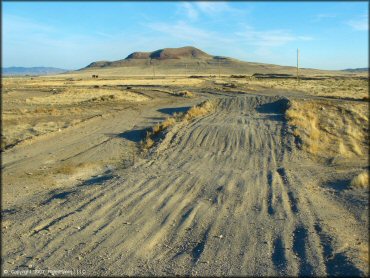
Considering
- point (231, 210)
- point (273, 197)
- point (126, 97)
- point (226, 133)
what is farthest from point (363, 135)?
point (126, 97)

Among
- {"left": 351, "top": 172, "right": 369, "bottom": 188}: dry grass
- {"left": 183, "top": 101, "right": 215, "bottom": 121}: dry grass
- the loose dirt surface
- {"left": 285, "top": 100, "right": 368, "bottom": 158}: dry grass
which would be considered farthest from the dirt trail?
{"left": 183, "top": 101, "right": 215, "bottom": 121}: dry grass

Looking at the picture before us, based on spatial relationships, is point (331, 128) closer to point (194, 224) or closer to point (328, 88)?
point (194, 224)

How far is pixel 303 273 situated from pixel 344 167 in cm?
917

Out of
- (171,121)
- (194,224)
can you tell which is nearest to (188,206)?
(194,224)

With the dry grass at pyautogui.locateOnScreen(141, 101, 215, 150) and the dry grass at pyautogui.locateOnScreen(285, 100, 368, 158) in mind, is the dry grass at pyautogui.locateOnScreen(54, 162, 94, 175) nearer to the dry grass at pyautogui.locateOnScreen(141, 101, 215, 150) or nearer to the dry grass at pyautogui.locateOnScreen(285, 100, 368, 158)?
the dry grass at pyautogui.locateOnScreen(141, 101, 215, 150)

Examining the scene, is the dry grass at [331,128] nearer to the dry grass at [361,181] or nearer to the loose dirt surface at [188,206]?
the loose dirt surface at [188,206]

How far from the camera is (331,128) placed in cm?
2341

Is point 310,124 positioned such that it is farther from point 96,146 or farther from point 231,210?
point 231,210

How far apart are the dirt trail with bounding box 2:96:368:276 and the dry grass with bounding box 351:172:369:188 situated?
1.14 meters

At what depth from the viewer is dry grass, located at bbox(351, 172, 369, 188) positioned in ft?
43.1

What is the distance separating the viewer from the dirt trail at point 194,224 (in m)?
7.97

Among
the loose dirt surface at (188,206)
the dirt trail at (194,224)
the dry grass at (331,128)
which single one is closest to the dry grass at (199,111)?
the loose dirt surface at (188,206)

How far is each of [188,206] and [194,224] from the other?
130cm

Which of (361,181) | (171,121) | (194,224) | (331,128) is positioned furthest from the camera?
(171,121)
